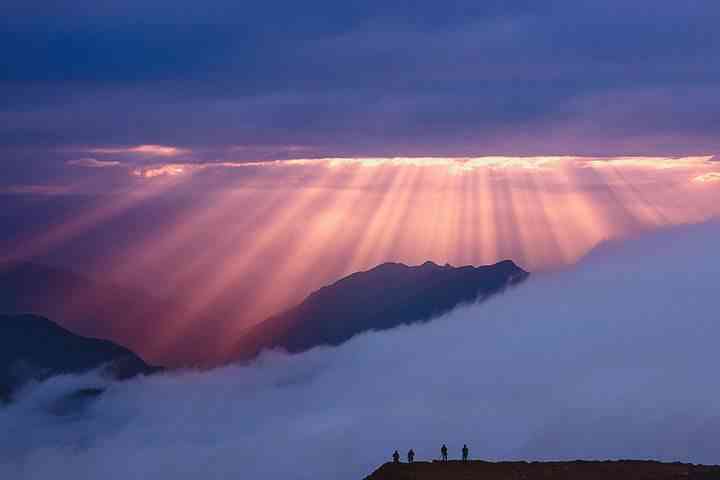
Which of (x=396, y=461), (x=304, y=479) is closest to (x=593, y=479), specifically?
(x=396, y=461)

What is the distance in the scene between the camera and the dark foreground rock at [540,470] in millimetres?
87938

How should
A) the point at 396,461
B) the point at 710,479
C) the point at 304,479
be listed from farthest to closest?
the point at 304,479 < the point at 396,461 < the point at 710,479

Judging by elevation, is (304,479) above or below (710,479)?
below

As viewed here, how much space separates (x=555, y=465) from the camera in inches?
3625

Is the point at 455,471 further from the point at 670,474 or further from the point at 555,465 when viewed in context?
the point at 670,474

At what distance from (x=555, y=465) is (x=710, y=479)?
15.2 m

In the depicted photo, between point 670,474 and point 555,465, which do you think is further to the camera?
point 555,465

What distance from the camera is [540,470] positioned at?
90.4 meters

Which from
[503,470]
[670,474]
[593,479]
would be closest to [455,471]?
[503,470]

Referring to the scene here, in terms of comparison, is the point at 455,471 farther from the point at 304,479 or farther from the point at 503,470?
the point at 304,479

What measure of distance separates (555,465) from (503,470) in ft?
17.7

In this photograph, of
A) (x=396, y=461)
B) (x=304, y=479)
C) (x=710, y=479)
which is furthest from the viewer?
(x=304, y=479)

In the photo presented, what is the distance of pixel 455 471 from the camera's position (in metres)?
91.2

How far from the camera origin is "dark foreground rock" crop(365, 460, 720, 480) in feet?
289
